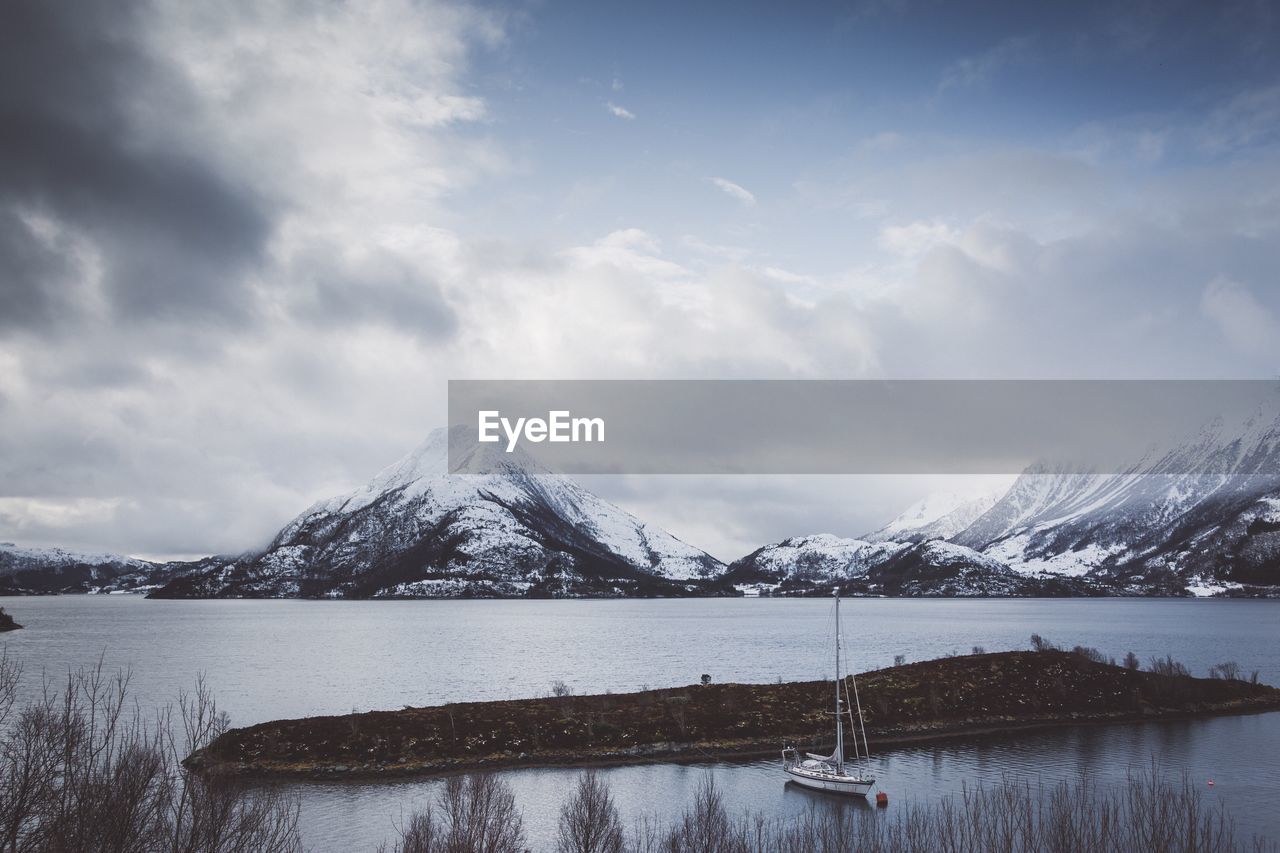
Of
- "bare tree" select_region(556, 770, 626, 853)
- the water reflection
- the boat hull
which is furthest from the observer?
the boat hull

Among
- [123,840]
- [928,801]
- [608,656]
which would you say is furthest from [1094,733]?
[608,656]

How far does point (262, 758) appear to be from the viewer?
6053 cm

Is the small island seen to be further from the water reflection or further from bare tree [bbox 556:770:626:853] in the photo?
bare tree [bbox 556:770:626:853]

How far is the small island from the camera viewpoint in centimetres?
Result: 6297

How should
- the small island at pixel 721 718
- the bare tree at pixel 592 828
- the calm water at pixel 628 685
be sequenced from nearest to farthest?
1. the bare tree at pixel 592 828
2. the calm water at pixel 628 685
3. the small island at pixel 721 718

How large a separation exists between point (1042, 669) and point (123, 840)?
3610 inches

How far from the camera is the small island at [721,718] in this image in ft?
207

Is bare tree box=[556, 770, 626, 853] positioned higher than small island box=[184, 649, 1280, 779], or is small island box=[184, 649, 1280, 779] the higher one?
bare tree box=[556, 770, 626, 853]

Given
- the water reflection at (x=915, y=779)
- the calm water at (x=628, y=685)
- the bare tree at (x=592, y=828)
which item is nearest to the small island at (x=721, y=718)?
the water reflection at (x=915, y=779)

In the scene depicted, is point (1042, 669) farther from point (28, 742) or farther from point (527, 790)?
point (28, 742)

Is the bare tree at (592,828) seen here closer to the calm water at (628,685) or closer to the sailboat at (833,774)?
the calm water at (628,685)

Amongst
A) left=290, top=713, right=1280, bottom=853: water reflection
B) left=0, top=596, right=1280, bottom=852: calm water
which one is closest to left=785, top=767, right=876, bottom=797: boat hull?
left=290, top=713, right=1280, bottom=853: water reflection

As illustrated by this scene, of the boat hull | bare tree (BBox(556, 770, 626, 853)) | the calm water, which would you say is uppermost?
bare tree (BBox(556, 770, 626, 853))

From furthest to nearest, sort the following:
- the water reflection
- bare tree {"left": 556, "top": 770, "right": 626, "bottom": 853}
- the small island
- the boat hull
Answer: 1. the small island
2. the boat hull
3. the water reflection
4. bare tree {"left": 556, "top": 770, "right": 626, "bottom": 853}
